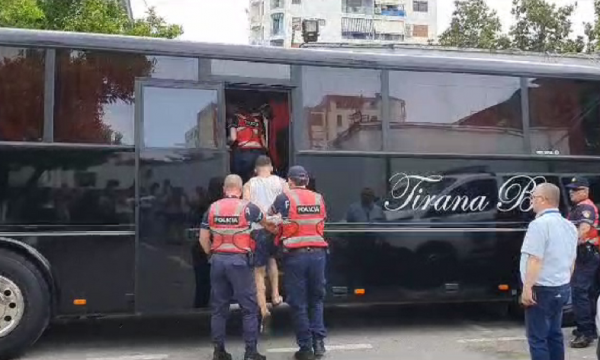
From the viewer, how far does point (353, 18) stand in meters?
81.2

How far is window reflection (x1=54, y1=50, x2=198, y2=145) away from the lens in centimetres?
731

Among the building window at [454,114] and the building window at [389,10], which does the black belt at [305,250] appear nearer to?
the building window at [454,114]

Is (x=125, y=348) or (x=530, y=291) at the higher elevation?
(x=530, y=291)

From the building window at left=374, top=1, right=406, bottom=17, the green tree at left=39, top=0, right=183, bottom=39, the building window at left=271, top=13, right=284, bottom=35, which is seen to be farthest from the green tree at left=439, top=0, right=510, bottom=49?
the building window at left=374, top=1, right=406, bottom=17

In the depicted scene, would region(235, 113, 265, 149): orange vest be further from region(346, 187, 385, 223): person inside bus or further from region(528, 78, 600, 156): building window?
region(528, 78, 600, 156): building window

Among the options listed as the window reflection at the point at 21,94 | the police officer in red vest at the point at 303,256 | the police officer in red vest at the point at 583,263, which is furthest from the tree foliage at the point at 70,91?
the police officer in red vest at the point at 583,263

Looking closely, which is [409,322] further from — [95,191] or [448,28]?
Result: [448,28]

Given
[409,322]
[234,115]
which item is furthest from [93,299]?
[409,322]

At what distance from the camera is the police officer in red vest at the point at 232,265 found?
6965 millimetres

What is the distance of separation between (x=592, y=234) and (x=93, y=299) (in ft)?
16.5

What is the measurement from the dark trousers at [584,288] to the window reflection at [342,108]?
242cm

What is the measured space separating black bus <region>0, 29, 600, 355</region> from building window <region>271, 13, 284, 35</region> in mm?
71528

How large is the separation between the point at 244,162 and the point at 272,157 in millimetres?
310

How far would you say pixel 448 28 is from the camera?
40.3 m
